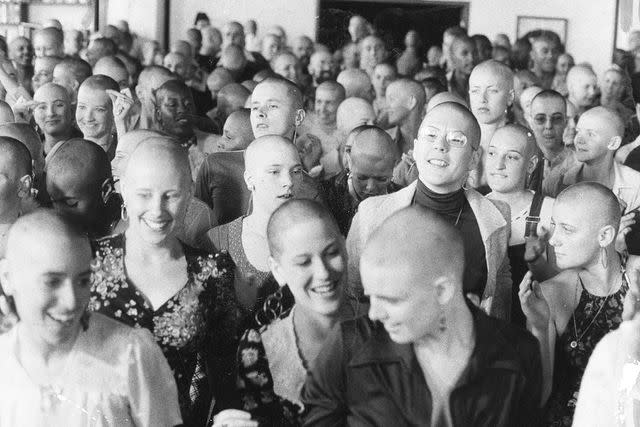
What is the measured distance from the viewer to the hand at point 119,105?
A: 502cm

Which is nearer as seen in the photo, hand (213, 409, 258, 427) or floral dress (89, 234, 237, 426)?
hand (213, 409, 258, 427)

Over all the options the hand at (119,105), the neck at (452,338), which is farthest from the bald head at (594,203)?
the hand at (119,105)

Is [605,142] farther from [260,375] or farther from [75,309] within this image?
[75,309]

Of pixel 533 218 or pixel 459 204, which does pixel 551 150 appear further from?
pixel 459 204

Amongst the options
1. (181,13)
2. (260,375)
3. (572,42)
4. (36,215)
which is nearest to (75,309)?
(36,215)

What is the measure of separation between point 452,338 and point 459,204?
130 centimetres

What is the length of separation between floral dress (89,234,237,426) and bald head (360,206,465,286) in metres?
0.74

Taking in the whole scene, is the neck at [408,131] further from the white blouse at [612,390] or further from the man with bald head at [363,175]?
the white blouse at [612,390]

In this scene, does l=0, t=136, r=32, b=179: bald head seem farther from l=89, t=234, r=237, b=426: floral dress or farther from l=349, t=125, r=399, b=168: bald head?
l=349, t=125, r=399, b=168: bald head

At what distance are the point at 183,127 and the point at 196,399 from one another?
274 centimetres

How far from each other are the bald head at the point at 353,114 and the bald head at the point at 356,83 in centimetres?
123

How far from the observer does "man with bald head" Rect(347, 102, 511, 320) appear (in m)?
3.47

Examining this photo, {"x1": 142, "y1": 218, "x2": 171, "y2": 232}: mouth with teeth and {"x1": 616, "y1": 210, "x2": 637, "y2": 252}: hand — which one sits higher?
{"x1": 142, "y1": 218, "x2": 171, "y2": 232}: mouth with teeth

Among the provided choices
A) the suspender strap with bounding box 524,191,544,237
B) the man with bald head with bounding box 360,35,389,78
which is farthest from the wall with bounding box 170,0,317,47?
the suspender strap with bounding box 524,191,544,237
